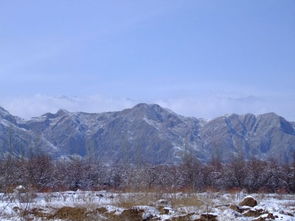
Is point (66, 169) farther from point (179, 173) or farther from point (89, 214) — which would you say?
point (89, 214)

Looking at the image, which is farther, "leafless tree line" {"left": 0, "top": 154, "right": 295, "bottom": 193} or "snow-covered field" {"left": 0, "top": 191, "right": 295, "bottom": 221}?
"leafless tree line" {"left": 0, "top": 154, "right": 295, "bottom": 193}

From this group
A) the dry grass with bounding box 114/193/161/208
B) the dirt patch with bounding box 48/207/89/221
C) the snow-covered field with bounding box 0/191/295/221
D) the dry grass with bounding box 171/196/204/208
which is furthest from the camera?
the dry grass with bounding box 171/196/204/208

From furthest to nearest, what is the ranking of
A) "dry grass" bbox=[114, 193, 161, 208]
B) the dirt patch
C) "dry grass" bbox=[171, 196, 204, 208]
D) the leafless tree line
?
the leafless tree line < "dry grass" bbox=[171, 196, 204, 208] < "dry grass" bbox=[114, 193, 161, 208] < the dirt patch

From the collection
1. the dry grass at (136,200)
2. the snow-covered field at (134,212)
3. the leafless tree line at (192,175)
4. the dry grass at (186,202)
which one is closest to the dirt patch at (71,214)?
the snow-covered field at (134,212)

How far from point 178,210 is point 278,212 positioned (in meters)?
3.70

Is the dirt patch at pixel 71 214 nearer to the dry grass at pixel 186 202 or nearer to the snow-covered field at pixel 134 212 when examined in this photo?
the snow-covered field at pixel 134 212

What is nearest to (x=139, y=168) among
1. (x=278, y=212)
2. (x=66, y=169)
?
(x=278, y=212)

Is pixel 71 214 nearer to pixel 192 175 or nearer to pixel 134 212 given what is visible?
pixel 134 212

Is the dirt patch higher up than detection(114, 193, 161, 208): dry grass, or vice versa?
detection(114, 193, 161, 208): dry grass

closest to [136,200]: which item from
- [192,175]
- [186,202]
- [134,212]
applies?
[186,202]

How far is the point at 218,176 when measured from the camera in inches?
1898

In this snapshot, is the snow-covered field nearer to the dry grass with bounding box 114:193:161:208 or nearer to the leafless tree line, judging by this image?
the dry grass with bounding box 114:193:161:208

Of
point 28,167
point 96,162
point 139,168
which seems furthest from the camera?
point 96,162

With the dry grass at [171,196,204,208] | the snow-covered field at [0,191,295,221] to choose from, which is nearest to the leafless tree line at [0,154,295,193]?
the dry grass at [171,196,204,208]
